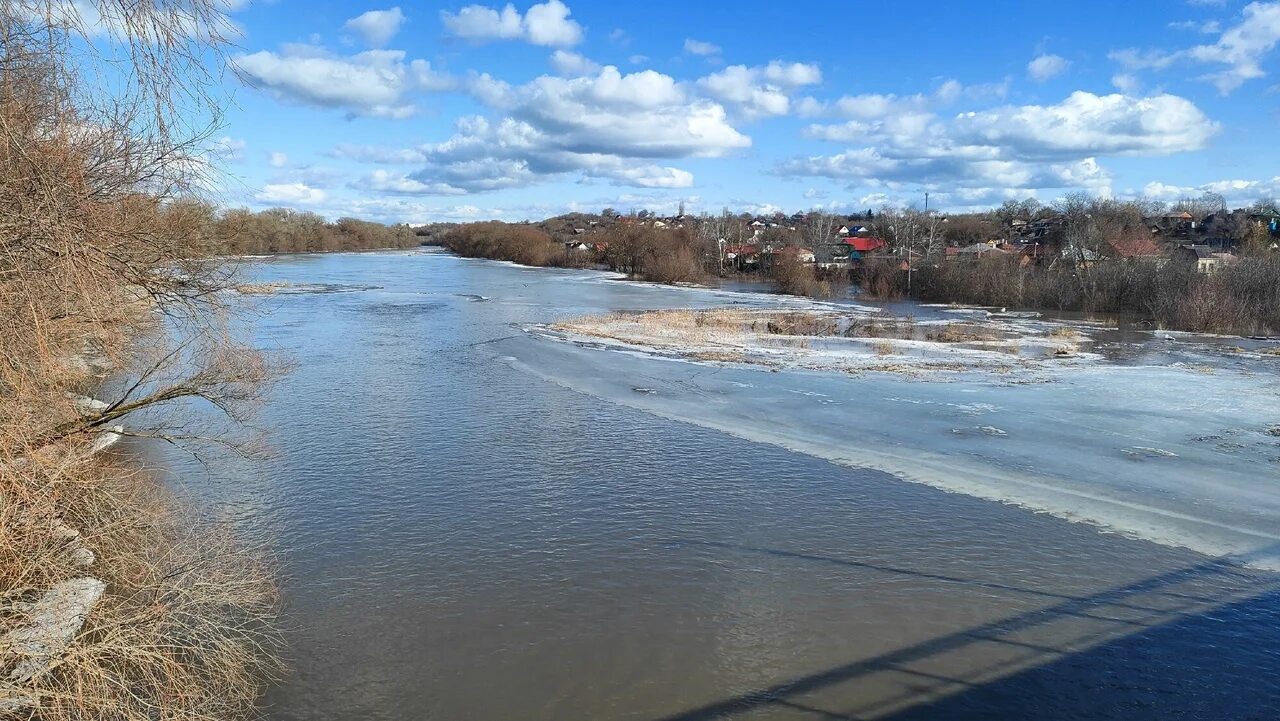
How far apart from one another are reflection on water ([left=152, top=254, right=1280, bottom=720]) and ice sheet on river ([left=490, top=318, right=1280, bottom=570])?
3.24 feet

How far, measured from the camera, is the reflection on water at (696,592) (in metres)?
7.11

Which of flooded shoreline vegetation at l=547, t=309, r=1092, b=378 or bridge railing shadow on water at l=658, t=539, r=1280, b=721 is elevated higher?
flooded shoreline vegetation at l=547, t=309, r=1092, b=378

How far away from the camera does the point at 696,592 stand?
29.2ft

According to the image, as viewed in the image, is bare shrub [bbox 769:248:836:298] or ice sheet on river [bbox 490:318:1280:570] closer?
ice sheet on river [bbox 490:318:1280:570]

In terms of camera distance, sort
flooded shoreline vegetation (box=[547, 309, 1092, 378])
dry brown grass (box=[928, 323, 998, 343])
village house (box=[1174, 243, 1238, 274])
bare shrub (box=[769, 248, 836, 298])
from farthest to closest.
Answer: bare shrub (box=[769, 248, 836, 298])
village house (box=[1174, 243, 1238, 274])
dry brown grass (box=[928, 323, 998, 343])
flooded shoreline vegetation (box=[547, 309, 1092, 378])

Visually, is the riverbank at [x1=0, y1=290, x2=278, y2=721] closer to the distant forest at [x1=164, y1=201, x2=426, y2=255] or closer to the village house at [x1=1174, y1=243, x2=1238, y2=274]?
the distant forest at [x1=164, y1=201, x2=426, y2=255]

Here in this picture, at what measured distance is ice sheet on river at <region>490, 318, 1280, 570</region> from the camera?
1147 cm

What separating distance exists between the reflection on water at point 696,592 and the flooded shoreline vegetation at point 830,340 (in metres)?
10.6

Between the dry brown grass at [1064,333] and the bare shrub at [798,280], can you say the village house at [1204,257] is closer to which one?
the dry brown grass at [1064,333]

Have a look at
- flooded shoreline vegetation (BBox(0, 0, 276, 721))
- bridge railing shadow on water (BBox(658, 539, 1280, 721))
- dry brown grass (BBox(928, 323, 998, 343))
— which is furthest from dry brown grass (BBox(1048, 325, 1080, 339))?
flooded shoreline vegetation (BBox(0, 0, 276, 721))

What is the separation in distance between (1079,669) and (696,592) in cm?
372

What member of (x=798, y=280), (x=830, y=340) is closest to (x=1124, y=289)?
(x=798, y=280)

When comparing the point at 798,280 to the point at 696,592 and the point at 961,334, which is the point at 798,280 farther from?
the point at 696,592

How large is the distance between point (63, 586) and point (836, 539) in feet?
26.7
